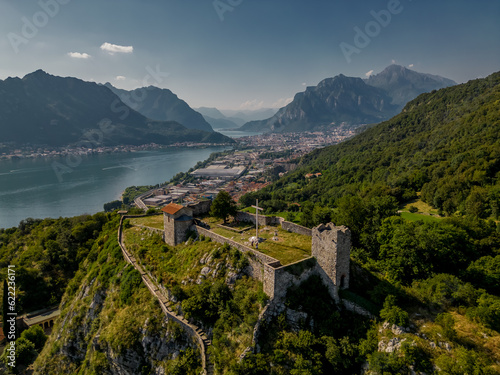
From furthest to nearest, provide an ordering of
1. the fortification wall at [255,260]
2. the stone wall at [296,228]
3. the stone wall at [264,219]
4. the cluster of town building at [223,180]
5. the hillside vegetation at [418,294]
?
1. the cluster of town building at [223,180]
2. the stone wall at [264,219]
3. the stone wall at [296,228]
4. the fortification wall at [255,260]
5. the hillside vegetation at [418,294]

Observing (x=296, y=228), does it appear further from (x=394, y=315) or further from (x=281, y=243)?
(x=394, y=315)

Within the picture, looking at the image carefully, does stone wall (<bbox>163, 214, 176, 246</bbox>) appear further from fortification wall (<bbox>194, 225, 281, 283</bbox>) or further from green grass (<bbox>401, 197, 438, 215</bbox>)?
green grass (<bbox>401, 197, 438, 215</bbox>)

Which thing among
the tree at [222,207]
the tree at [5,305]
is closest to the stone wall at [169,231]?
the tree at [222,207]

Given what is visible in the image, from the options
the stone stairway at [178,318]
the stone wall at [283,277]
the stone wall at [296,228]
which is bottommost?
the stone stairway at [178,318]

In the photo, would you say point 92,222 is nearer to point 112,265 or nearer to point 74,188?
point 112,265

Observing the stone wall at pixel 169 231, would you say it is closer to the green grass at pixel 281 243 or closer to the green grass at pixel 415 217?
the green grass at pixel 281 243

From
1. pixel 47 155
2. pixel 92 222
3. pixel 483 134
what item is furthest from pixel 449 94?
pixel 47 155

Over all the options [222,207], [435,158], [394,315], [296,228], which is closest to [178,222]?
[222,207]
